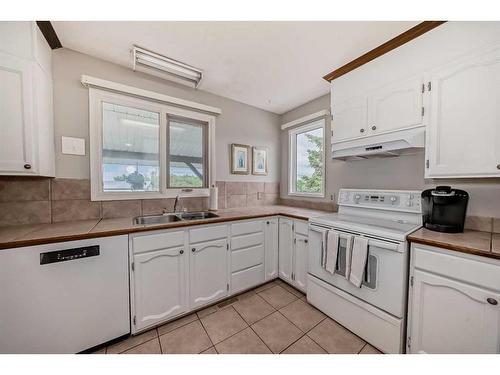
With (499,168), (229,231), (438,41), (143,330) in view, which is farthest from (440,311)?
(143,330)

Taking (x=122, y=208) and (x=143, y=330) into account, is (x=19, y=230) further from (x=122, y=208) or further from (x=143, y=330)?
(x=143, y=330)

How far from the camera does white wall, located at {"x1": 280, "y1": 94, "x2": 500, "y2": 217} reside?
134 cm

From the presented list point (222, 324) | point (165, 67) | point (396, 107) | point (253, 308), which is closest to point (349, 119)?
point (396, 107)

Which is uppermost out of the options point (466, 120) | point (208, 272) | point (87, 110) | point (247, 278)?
point (87, 110)

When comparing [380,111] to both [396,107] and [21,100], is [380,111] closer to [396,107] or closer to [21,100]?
[396,107]

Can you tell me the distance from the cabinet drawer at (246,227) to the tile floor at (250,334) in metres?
Result: 0.70

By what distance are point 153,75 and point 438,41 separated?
8.12 feet

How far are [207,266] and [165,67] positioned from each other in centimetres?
192

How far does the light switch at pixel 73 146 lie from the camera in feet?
5.30

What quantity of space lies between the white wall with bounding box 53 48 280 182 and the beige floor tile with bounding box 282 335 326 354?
6.14ft

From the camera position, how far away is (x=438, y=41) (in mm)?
1297

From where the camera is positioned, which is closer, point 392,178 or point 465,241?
point 465,241

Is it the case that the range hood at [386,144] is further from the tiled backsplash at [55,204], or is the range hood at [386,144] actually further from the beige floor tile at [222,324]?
the tiled backsplash at [55,204]

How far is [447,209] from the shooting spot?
128 cm
